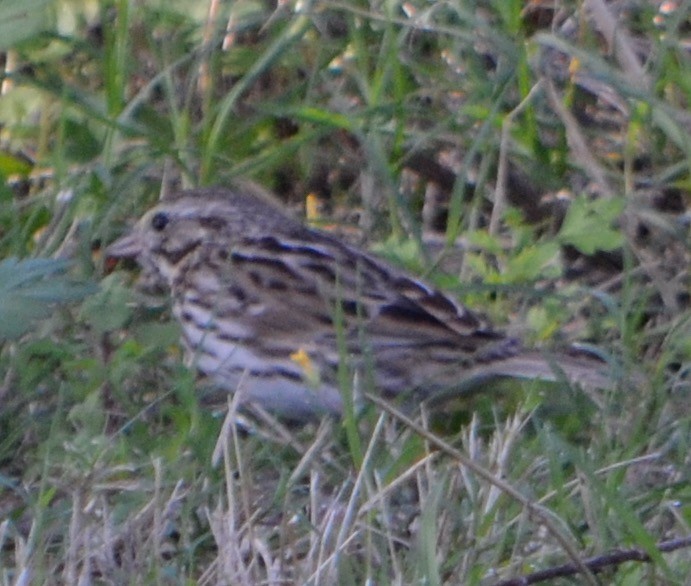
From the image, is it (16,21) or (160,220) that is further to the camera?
(160,220)

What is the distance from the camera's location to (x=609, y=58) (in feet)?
18.8

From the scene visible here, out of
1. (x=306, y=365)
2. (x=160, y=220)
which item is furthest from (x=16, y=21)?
(x=306, y=365)

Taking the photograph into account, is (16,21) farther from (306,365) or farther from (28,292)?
(306,365)

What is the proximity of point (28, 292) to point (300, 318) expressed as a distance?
1.04 metres

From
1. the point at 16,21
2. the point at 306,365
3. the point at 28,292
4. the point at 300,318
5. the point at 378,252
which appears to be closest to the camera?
the point at 28,292

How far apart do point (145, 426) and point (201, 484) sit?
52 centimetres

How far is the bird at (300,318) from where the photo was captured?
4.77m

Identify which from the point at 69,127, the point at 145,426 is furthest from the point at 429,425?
the point at 69,127

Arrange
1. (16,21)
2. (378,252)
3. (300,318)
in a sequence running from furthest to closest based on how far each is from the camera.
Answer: (378,252) → (300,318) → (16,21)

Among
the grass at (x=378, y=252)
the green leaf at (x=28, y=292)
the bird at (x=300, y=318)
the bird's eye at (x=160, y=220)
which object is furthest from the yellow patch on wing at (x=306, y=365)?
the bird's eye at (x=160, y=220)

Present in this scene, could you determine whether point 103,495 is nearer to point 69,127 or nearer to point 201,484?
point 201,484

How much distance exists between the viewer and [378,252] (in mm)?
5379

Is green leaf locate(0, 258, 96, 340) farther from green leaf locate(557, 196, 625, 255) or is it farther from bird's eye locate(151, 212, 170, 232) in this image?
green leaf locate(557, 196, 625, 255)

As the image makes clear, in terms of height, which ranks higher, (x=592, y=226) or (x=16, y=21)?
Result: (x=16, y=21)
